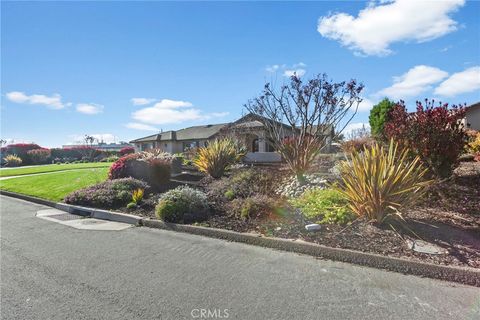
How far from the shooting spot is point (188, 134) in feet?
135

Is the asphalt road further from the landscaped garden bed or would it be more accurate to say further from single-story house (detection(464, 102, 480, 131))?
single-story house (detection(464, 102, 480, 131))

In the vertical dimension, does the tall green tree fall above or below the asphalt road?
above

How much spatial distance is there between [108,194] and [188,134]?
32.0 m

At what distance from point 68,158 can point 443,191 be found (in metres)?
46.1

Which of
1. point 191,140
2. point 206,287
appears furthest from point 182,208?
point 191,140

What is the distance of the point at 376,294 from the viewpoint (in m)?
3.73

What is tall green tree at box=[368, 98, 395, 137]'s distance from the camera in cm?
2008

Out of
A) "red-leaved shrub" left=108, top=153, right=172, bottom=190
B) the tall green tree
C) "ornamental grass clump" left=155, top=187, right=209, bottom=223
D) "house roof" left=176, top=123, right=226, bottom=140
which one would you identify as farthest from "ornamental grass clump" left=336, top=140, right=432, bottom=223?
"house roof" left=176, top=123, right=226, bottom=140

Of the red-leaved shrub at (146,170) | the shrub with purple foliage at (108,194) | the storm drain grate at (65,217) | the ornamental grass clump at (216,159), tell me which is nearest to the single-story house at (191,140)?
the ornamental grass clump at (216,159)

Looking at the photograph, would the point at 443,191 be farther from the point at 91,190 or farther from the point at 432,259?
the point at 91,190

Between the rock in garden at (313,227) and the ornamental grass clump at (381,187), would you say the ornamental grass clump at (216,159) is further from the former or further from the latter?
the ornamental grass clump at (381,187)

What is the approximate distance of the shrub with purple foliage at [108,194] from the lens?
942cm

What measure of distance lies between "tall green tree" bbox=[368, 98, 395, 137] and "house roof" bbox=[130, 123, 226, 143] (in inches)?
778

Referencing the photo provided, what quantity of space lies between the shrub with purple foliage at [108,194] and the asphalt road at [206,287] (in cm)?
356
